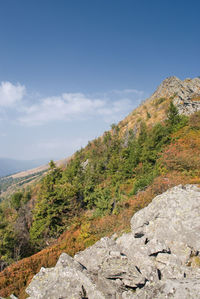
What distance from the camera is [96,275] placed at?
19.5 feet

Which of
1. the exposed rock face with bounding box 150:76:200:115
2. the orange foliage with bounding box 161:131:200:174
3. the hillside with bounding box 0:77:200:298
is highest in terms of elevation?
the exposed rock face with bounding box 150:76:200:115

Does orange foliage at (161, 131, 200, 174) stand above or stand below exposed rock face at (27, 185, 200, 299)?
above

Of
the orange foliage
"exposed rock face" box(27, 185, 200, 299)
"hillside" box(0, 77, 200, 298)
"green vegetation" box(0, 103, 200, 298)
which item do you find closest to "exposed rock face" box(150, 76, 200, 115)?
"green vegetation" box(0, 103, 200, 298)

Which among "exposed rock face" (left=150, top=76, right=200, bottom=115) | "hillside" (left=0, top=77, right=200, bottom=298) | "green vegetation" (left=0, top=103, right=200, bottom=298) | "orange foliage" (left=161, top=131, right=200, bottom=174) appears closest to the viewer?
"hillside" (left=0, top=77, right=200, bottom=298)

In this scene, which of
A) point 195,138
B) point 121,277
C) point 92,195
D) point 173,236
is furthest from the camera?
point 92,195

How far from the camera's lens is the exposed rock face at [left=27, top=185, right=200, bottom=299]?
4561 millimetres

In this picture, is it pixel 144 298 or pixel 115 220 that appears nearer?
pixel 144 298

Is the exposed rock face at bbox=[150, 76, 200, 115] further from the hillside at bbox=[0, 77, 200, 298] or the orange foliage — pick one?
the orange foliage

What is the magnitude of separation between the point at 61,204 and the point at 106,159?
19.0 meters

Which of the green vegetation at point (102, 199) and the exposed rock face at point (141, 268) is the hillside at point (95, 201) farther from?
the exposed rock face at point (141, 268)

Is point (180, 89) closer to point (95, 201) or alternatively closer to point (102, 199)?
point (95, 201)

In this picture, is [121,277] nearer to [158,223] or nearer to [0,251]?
[158,223]

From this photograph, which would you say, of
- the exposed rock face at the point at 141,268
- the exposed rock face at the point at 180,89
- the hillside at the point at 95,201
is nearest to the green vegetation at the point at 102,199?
the hillside at the point at 95,201

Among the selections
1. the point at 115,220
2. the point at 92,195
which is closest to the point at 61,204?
the point at 92,195
